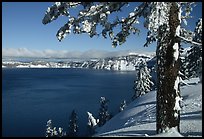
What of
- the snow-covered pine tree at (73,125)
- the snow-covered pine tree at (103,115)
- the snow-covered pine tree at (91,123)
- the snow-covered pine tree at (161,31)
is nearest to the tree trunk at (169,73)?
the snow-covered pine tree at (161,31)

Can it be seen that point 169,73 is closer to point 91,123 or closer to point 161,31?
point 161,31

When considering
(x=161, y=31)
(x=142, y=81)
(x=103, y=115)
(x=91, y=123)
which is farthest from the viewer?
(x=103, y=115)

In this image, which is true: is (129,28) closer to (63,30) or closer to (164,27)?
(164,27)

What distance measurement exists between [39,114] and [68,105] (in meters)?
10.8

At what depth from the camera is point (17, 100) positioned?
86.7 metres

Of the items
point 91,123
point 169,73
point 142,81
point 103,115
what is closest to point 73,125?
point 91,123

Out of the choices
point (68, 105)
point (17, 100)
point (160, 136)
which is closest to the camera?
point (160, 136)

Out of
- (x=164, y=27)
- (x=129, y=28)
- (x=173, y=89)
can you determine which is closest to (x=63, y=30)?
(x=129, y=28)

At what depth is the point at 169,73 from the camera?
353 inches

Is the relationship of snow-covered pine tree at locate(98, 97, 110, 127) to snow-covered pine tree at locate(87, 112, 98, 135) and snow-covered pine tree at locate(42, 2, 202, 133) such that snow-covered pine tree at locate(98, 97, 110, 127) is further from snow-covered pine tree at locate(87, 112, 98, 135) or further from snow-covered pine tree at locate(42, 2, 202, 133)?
snow-covered pine tree at locate(42, 2, 202, 133)

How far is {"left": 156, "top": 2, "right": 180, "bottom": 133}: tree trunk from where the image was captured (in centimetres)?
898

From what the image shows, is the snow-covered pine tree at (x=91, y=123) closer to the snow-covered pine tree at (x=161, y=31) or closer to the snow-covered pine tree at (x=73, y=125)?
the snow-covered pine tree at (x=73, y=125)

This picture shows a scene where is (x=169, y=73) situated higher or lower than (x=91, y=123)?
higher

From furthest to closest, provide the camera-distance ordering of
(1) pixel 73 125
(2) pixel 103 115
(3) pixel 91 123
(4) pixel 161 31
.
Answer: (2) pixel 103 115 → (3) pixel 91 123 → (1) pixel 73 125 → (4) pixel 161 31
